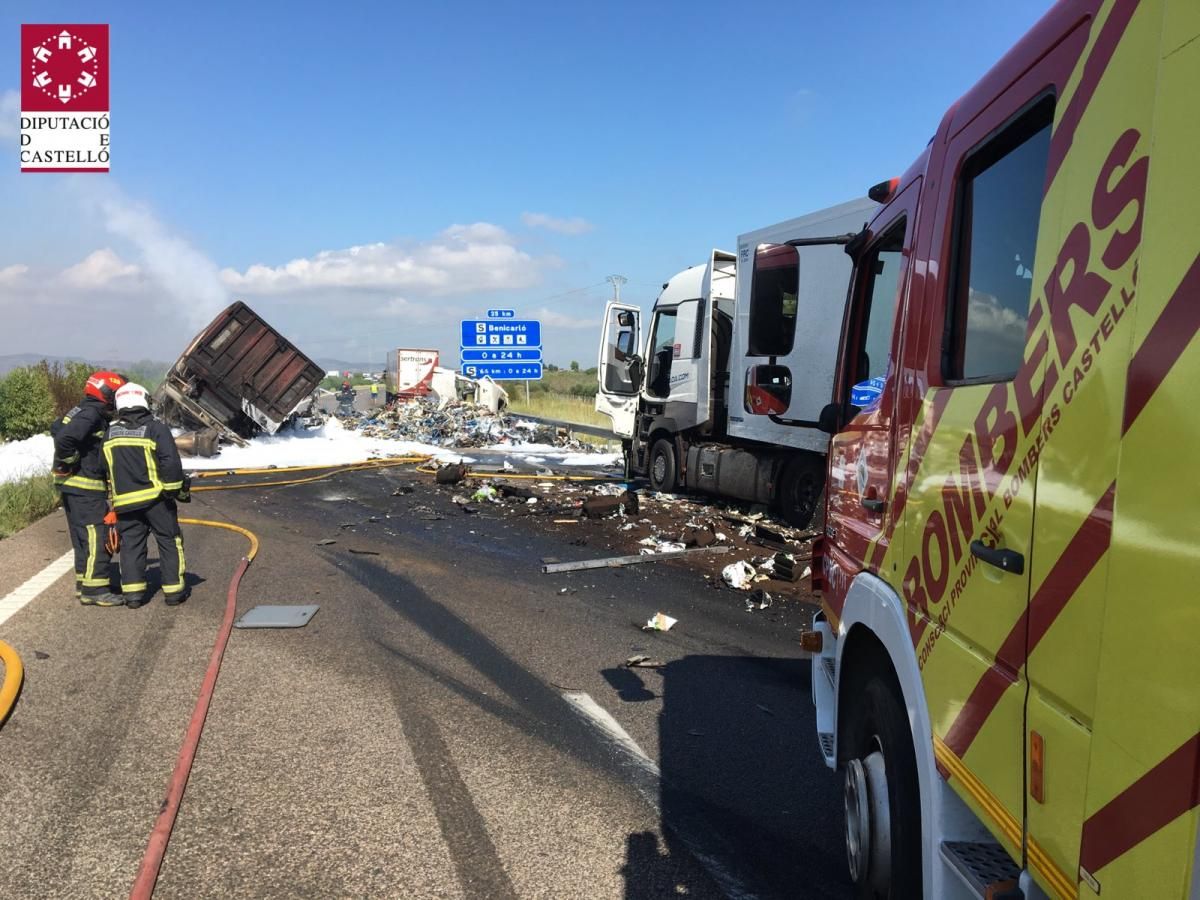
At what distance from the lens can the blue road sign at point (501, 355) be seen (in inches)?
938

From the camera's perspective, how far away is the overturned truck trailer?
56.5 ft

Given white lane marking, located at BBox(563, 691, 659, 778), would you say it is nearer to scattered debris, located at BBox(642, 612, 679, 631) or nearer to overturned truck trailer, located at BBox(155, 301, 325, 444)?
scattered debris, located at BBox(642, 612, 679, 631)

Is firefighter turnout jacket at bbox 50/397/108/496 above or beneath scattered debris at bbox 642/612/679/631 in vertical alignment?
above

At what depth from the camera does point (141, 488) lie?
589 centimetres

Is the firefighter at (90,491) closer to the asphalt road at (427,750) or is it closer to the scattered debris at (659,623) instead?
the asphalt road at (427,750)

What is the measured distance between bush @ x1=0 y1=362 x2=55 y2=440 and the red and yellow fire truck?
21.7 m

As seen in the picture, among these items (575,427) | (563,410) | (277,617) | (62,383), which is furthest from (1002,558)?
(563,410)

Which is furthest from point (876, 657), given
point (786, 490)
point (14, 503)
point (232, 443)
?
point (232, 443)

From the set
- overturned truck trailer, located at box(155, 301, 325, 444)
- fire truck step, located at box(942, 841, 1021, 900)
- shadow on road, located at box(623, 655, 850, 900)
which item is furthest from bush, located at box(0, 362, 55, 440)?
fire truck step, located at box(942, 841, 1021, 900)

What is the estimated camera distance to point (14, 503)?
943 cm

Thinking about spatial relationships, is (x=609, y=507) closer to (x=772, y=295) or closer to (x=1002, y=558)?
(x=772, y=295)

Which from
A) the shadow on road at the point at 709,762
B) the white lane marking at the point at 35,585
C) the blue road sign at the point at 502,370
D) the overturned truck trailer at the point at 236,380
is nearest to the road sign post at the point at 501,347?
the blue road sign at the point at 502,370

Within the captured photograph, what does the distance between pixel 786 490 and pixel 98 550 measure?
22.7 feet

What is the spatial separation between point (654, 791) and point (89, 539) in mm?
4950
